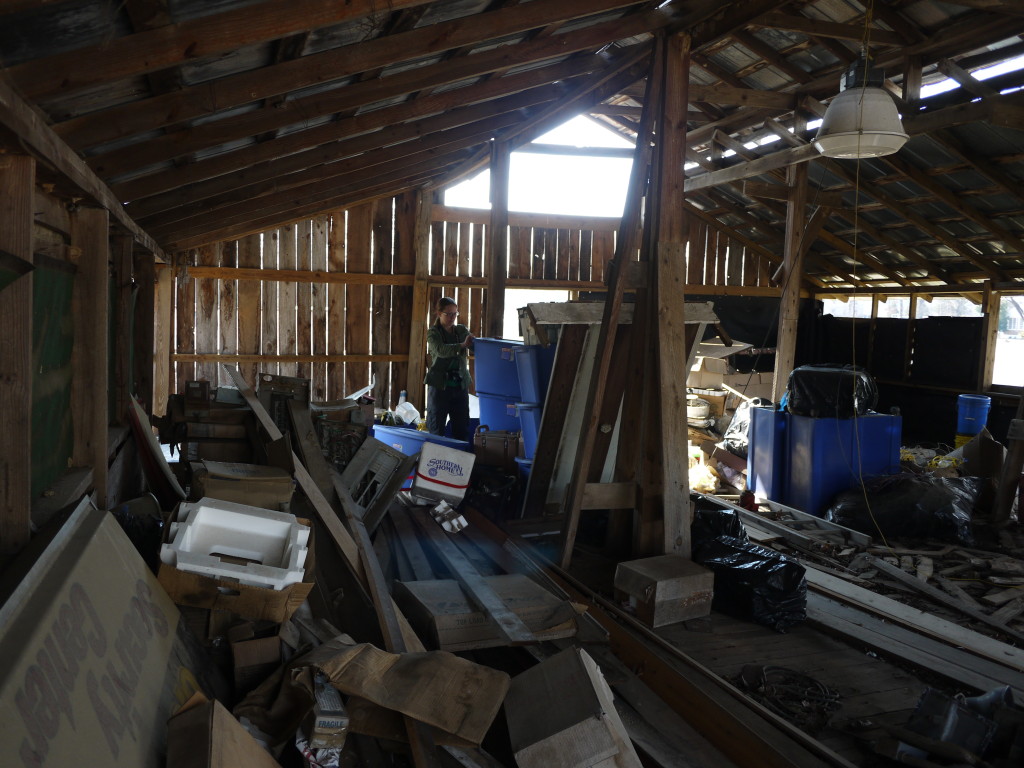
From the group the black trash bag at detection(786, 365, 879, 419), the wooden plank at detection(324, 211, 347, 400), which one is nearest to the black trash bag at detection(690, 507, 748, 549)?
the black trash bag at detection(786, 365, 879, 419)

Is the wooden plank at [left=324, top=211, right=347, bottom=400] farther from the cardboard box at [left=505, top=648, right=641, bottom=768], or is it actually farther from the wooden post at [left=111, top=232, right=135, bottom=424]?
the cardboard box at [left=505, top=648, right=641, bottom=768]

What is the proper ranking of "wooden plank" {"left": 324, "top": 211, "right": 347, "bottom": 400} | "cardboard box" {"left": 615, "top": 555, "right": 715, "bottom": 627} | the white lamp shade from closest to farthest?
"cardboard box" {"left": 615, "top": 555, "right": 715, "bottom": 627}, the white lamp shade, "wooden plank" {"left": 324, "top": 211, "right": 347, "bottom": 400}

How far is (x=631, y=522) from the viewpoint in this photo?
14.2ft

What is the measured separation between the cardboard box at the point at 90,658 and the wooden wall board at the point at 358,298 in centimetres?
768

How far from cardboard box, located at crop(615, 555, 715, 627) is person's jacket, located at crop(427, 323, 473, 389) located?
148 inches

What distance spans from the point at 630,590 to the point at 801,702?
0.90 m

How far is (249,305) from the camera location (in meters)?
9.50

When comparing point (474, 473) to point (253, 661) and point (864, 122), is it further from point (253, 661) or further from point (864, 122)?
point (864, 122)

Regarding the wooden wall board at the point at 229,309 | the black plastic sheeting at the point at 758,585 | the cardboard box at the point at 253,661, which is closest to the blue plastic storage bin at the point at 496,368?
the black plastic sheeting at the point at 758,585

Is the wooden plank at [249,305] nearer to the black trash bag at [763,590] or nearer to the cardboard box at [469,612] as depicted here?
the cardboard box at [469,612]

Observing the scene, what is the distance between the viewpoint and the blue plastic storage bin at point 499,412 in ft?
20.8

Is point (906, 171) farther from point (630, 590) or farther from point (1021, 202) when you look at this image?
point (630, 590)

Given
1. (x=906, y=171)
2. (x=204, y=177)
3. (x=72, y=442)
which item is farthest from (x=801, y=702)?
(x=906, y=171)

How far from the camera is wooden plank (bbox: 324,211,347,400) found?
982 cm
